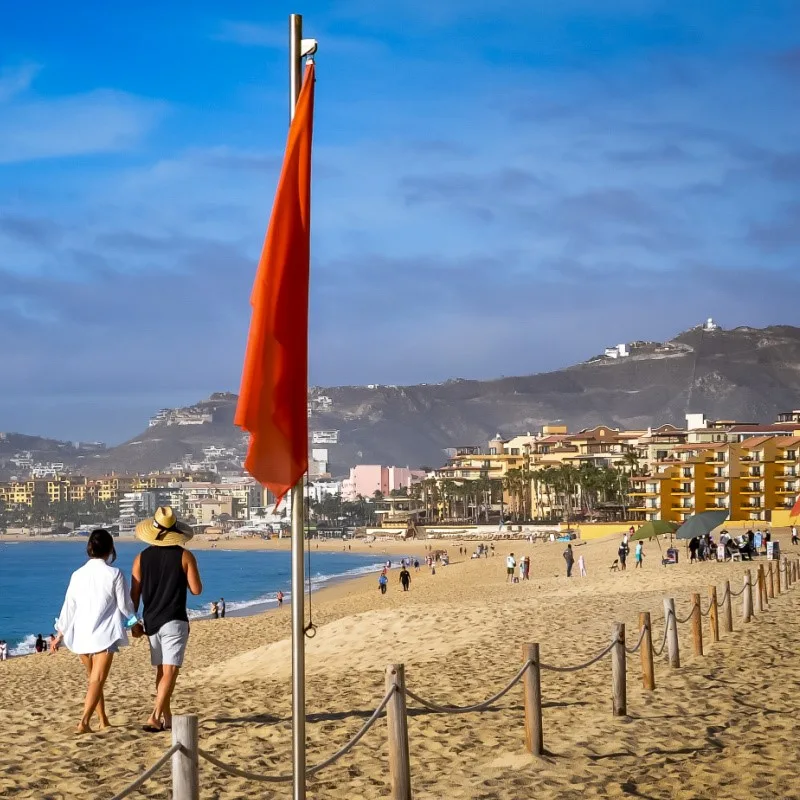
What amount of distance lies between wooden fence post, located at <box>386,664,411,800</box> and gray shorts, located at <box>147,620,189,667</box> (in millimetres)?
2300

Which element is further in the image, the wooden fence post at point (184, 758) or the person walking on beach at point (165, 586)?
the person walking on beach at point (165, 586)

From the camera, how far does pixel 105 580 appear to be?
8805 mm

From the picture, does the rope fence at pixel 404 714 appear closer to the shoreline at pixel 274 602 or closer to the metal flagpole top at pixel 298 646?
the metal flagpole top at pixel 298 646

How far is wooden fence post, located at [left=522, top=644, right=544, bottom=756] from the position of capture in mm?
8562

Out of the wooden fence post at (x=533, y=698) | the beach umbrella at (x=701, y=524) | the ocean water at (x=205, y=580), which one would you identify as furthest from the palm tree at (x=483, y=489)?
the wooden fence post at (x=533, y=698)

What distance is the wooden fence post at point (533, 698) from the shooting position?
8562mm

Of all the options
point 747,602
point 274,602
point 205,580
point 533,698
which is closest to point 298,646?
point 533,698

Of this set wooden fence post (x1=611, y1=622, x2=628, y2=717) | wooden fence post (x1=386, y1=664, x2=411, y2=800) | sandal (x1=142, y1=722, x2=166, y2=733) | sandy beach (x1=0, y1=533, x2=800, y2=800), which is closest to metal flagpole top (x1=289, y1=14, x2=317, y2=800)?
wooden fence post (x1=386, y1=664, x2=411, y2=800)

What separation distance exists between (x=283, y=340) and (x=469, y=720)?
607cm

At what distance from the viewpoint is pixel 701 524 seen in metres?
37.7

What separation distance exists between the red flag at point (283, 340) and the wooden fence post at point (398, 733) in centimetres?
211

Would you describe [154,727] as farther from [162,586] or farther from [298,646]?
[298,646]

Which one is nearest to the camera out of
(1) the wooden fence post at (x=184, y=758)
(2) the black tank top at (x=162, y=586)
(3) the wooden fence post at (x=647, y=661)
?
(1) the wooden fence post at (x=184, y=758)

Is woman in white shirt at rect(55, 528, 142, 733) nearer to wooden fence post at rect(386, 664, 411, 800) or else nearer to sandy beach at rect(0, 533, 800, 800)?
sandy beach at rect(0, 533, 800, 800)
